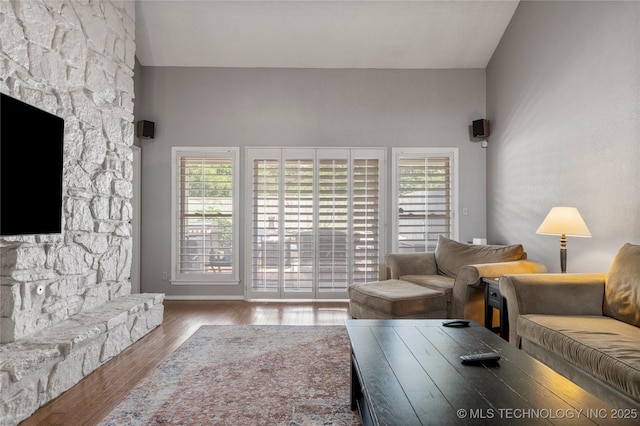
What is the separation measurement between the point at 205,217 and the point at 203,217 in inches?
1.0

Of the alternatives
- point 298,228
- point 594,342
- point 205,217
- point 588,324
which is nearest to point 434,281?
point 588,324

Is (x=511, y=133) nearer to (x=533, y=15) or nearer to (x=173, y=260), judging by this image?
(x=533, y=15)

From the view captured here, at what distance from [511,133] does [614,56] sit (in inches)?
66.0

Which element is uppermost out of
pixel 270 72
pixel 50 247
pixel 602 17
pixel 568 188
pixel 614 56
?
pixel 270 72

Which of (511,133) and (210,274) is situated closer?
(511,133)

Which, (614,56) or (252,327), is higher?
(614,56)

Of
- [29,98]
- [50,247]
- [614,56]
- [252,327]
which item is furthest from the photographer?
[252,327]

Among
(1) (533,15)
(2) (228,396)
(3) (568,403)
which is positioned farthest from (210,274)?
(1) (533,15)

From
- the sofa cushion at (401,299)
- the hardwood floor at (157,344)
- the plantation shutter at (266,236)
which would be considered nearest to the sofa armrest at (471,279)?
the sofa cushion at (401,299)

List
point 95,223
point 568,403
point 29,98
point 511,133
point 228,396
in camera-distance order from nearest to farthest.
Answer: point 568,403 < point 228,396 < point 29,98 < point 95,223 < point 511,133

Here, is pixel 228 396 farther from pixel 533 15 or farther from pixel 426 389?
pixel 533 15

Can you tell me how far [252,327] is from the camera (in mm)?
3875

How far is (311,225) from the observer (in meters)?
5.16

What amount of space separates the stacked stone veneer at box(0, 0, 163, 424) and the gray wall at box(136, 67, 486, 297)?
1.21 meters
